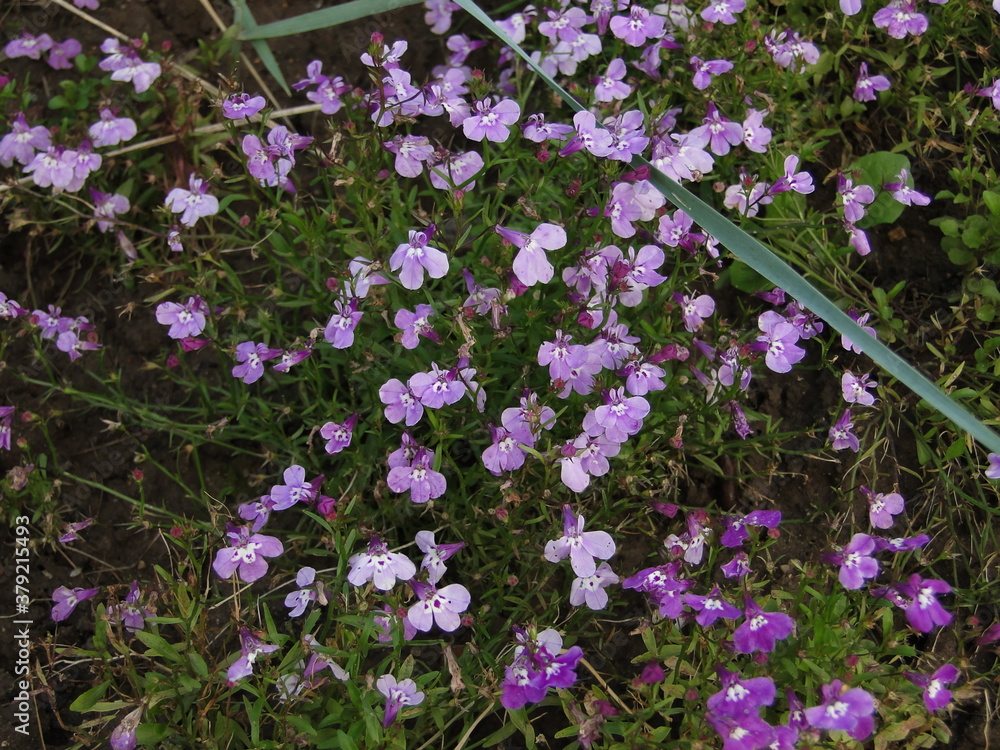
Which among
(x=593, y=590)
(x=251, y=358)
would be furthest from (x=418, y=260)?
(x=593, y=590)

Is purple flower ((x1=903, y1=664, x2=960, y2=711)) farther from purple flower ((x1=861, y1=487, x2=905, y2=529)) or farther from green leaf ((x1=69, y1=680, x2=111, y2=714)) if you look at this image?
green leaf ((x1=69, y1=680, x2=111, y2=714))

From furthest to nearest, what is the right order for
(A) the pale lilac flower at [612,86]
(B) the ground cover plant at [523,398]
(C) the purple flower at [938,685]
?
(A) the pale lilac flower at [612,86]
(B) the ground cover plant at [523,398]
(C) the purple flower at [938,685]

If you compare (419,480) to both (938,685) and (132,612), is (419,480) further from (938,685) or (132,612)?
(938,685)

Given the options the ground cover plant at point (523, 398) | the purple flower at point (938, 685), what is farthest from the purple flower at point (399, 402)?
the purple flower at point (938, 685)

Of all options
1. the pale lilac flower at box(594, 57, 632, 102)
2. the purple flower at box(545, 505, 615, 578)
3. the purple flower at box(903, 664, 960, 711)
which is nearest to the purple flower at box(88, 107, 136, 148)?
the pale lilac flower at box(594, 57, 632, 102)

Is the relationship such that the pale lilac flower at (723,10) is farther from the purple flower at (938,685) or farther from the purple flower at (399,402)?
the purple flower at (938,685)

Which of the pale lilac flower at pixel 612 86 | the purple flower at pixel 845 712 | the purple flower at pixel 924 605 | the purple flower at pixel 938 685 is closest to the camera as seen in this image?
the purple flower at pixel 845 712
